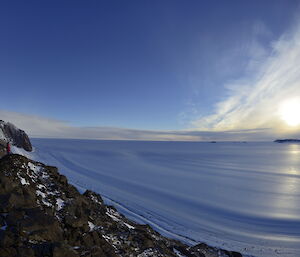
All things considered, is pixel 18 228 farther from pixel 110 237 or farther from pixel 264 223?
pixel 264 223

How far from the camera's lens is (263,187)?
3397 cm

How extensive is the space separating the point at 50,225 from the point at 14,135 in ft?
182

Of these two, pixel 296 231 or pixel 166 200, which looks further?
pixel 166 200

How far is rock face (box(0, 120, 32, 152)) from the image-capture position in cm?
4810

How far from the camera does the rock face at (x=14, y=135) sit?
48.1 meters

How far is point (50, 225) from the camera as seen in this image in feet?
23.1

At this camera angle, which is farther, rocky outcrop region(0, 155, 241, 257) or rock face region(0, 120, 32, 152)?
rock face region(0, 120, 32, 152)

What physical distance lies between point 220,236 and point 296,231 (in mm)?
7651

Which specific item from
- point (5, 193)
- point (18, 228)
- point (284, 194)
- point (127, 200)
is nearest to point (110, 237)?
point (18, 228)

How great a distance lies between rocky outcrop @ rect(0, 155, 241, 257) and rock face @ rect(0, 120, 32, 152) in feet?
150

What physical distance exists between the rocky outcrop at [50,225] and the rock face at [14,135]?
4572 cm

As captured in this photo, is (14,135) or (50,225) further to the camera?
(14,135)

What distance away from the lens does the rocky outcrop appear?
598 cm

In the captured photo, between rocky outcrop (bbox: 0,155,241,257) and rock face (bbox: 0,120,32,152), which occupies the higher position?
rock face (bbox: 0,120,32,152)
